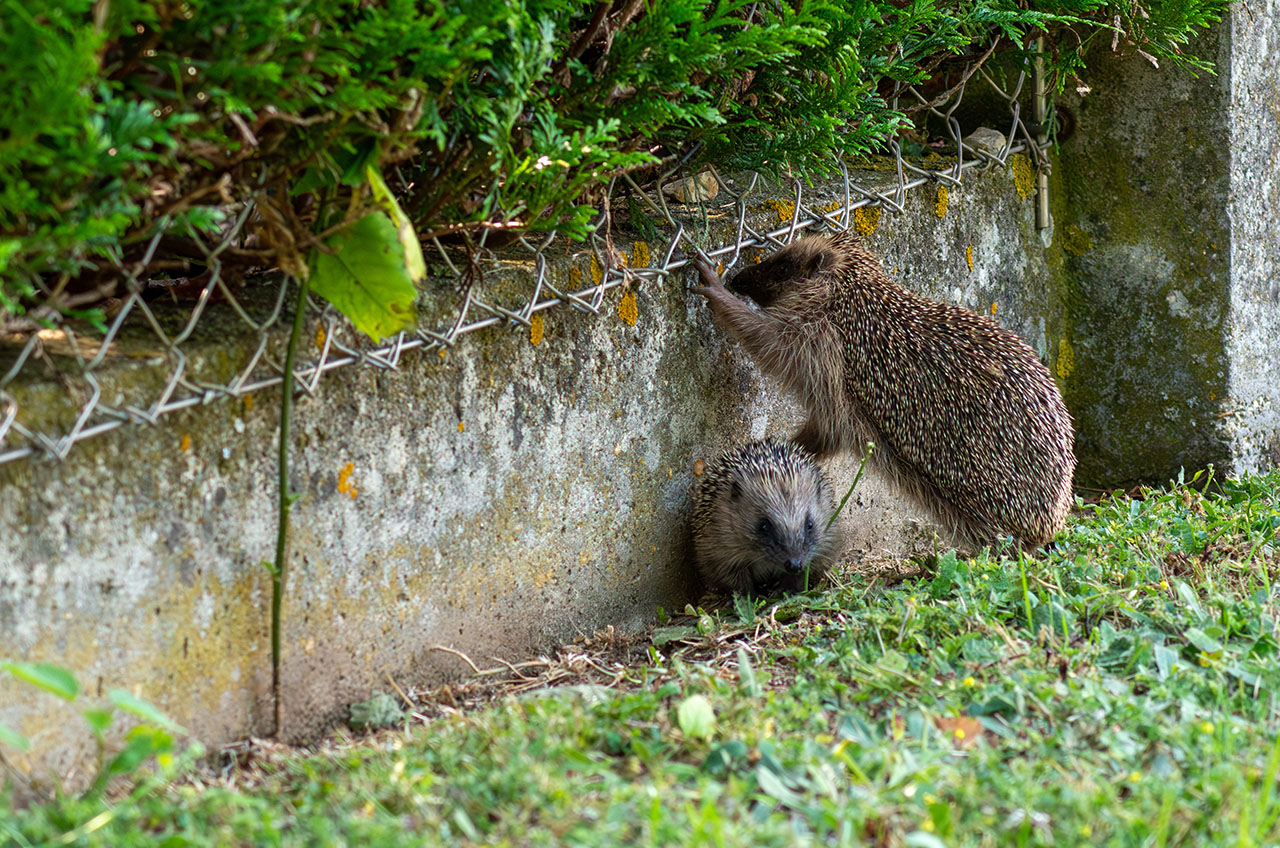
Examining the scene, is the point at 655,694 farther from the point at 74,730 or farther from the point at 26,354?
the point at 26,354

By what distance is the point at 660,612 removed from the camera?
4680mm

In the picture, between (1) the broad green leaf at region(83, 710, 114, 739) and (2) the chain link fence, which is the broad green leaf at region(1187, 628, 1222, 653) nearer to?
(2) the chain link fence

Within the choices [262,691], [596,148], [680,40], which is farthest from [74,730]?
[680,40]

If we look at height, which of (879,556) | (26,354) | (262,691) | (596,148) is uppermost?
(596,148)

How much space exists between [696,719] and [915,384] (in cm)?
253

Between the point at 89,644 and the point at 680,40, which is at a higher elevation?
the point at 680,40

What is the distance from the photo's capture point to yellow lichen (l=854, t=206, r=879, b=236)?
17.7 feet

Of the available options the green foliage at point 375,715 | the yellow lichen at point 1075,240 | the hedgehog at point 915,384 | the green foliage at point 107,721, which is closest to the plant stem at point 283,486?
the green foliage at point 375,715

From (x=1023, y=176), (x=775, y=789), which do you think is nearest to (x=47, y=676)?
(x=775, y=789)

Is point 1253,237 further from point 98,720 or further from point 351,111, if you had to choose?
point 98,720

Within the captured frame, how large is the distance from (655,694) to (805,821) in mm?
757

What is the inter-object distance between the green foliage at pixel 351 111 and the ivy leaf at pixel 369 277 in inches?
2.3

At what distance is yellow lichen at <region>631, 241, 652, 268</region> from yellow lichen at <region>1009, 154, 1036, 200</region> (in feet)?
8.61

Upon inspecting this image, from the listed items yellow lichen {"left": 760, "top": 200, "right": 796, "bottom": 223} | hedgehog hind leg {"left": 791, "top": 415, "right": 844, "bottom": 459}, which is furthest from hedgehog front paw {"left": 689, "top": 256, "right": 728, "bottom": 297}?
hedgehog hind leg {"left": 791, "top": 415, "right": 844, "bottom": 459}
